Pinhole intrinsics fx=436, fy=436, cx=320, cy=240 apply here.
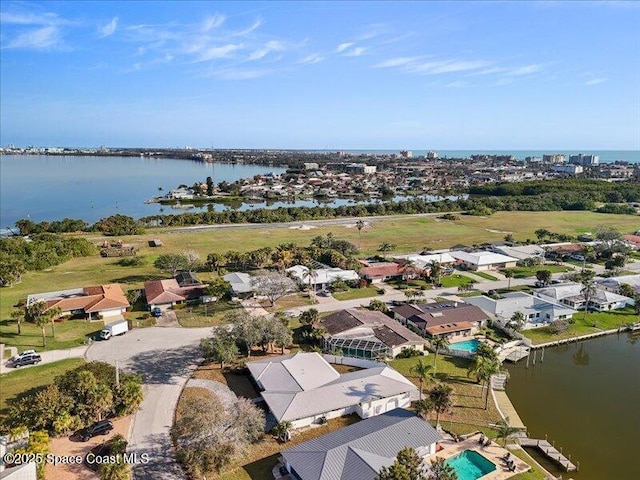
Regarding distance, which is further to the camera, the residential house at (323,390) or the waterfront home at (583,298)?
the waterfront home at (583,298)

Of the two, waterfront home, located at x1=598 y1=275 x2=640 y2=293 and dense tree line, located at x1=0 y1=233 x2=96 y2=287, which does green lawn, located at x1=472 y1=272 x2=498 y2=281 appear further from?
dense tree line, located at x1=0 y1=233 x2=96 y2=287

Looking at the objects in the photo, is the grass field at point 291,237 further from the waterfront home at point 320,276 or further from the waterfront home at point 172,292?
the waterfront home at point 320,276

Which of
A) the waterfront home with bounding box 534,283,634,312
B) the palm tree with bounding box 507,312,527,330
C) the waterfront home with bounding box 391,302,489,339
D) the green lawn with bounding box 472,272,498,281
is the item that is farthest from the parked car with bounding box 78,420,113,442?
the green lawn with bounding box 472,272,498,281

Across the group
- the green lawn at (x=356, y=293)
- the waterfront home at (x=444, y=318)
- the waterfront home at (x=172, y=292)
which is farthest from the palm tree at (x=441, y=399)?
the waterfront home at (x=172, y=292)

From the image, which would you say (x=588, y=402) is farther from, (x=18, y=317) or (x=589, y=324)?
(x=18, y=317)

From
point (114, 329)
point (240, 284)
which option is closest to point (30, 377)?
point (114, 329)
